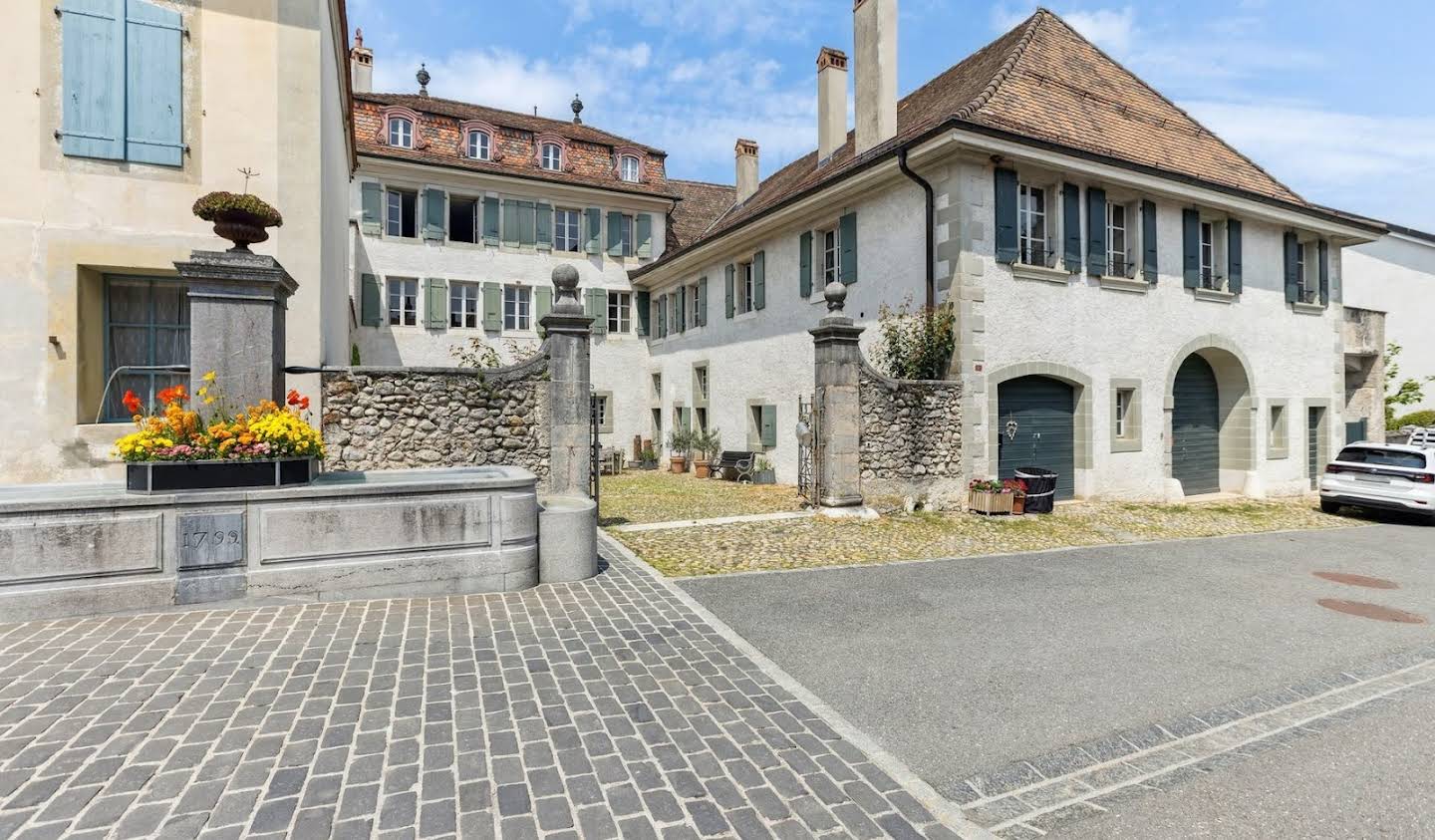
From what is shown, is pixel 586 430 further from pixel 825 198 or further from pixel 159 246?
pixel 825 198

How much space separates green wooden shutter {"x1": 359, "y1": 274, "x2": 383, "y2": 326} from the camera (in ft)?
61.3

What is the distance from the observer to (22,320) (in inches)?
299

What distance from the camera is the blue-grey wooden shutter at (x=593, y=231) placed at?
21.8 m

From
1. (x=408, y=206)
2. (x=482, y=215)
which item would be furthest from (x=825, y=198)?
(x=408, y=206)

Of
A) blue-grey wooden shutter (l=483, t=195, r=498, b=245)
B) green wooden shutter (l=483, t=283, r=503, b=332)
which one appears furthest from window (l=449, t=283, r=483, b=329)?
blue-grey wooden shutter (l=483, t=195, r=498, b=245)

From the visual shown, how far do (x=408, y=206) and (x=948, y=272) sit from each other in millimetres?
16638

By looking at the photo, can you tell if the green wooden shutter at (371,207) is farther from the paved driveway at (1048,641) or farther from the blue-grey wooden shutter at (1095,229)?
the blue-grey wooden shutter at (1095,229)

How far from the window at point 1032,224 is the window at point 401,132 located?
17818mm

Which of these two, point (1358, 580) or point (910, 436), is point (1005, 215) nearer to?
point (910, 436)

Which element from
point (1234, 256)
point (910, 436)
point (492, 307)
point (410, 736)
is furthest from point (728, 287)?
point (410, 736)

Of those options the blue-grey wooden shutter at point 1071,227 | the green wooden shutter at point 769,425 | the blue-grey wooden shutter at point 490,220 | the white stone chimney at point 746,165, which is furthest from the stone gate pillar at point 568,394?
the white stone chimney at point 746,165

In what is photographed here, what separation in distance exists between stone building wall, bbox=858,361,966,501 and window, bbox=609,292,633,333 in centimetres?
1270

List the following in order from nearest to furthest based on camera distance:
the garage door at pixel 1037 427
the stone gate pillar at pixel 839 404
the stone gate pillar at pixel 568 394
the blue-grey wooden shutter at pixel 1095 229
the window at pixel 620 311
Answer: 1. the stone gate pillar at pixel 568 394
2. the stone gate pillar at pixel 839 404
3. the garage door at pixel 1037 427
4. the blue-grey wooden shutter at pixel 1095 229
5. the window at pixel 620 311

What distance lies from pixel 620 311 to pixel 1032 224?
13.7 meters
